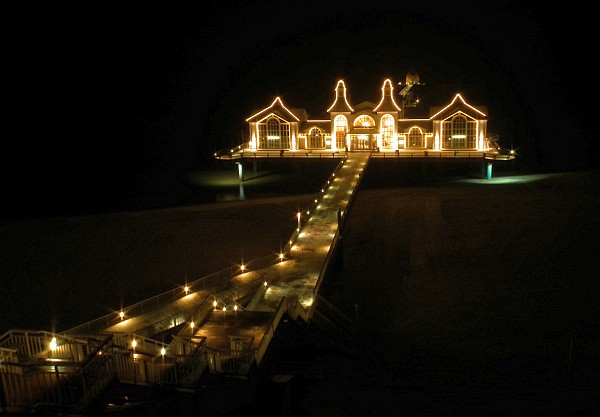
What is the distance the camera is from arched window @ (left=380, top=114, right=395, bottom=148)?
4494 centimetres

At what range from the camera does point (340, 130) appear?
4584cm

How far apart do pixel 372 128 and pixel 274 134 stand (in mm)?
8198

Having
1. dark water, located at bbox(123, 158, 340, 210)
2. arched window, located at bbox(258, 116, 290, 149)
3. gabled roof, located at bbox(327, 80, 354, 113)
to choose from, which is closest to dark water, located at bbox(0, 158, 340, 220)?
dark water, located at bbox(123, 158, 340, 210)

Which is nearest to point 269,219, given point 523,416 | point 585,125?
point 523,416

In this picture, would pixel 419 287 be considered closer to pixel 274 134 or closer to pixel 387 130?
pixel 387 130

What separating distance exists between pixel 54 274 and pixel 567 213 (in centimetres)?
2694

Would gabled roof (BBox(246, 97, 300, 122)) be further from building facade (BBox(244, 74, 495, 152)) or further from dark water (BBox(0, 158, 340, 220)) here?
dark water (BBox(0, 158, 340, 220))

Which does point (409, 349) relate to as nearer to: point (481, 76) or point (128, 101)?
point (481, 76)

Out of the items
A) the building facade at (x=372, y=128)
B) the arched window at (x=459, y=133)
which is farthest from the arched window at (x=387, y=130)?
the arched window at (x=459, y=133)

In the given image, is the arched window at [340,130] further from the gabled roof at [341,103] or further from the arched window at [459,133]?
the arched window at [459,133]

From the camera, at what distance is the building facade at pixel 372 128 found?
143ft

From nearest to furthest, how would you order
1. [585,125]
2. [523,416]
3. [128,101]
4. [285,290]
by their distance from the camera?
1. [523,416]
2. [285,290]
3. [585,125]
4. [128,101]

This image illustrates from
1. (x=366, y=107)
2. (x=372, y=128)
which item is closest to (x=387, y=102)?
(x=366, y=107)

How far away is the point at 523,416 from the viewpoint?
1323 centimetres
